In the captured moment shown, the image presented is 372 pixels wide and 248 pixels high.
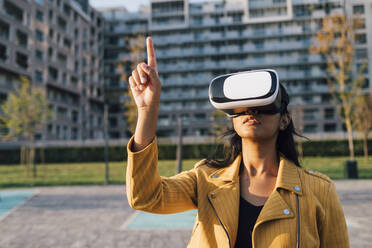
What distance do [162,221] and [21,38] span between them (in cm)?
4370

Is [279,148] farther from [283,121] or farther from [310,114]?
[310,114]

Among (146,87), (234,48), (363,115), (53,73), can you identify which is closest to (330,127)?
(234,48)

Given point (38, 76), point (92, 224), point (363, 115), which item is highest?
point (38, 76)

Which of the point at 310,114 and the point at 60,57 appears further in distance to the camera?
the point at 310,114

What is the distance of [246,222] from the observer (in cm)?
163

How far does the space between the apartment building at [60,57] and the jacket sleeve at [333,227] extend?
39423 mm

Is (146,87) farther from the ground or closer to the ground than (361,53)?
closer to the ground

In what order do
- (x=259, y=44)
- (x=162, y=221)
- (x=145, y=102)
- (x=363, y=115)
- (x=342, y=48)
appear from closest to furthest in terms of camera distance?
(x=145, y=102), (x=162, y=221), (x=342, y=48), (x=363, y=115), (x=259, y=44)

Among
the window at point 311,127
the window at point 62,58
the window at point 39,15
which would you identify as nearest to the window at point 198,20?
the window at point 62,58

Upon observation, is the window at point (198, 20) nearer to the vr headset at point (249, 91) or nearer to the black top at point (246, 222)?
the vr headset at point (249, 91)

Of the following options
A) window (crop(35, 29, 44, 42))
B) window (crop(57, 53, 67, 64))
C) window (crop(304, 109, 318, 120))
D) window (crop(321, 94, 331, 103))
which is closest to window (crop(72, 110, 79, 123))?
window (crop(57, 53, 67, 64))

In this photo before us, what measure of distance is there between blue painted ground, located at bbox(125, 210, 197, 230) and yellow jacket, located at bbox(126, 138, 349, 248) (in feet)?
16.6

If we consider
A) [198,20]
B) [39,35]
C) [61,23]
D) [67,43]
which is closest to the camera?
[39,35]

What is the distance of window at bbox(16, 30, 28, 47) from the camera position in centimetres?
4137
